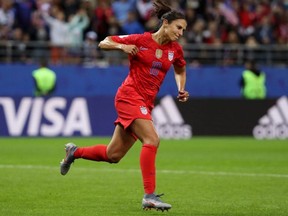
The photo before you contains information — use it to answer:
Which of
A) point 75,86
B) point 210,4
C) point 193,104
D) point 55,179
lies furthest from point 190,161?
point 210,4

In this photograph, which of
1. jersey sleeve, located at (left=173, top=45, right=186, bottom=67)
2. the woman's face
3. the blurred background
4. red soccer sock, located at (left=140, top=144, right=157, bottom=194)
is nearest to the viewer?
red soccer sock, located at (left=140, top=144, right=157, bottom=194)

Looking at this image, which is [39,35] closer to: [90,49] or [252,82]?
[90,49]

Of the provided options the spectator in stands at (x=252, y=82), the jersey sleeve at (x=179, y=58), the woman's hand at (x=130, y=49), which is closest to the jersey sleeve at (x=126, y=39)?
the woman's hand at (x=130, y=49)

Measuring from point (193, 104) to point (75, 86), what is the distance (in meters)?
3.87

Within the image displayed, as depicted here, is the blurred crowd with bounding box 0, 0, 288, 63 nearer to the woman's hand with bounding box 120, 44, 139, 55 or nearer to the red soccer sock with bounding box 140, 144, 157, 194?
the woman's hand with bounding box 120, 44, 139, 55

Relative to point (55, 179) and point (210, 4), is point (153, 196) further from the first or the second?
point (210, 4)

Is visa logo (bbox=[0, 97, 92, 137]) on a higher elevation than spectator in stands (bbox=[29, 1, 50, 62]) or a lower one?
lower

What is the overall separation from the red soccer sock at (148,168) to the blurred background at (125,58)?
1287cm

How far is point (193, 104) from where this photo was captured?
2286 cm

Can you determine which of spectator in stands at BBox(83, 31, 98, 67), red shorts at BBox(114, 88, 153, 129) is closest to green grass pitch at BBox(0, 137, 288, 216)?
red shorts at BBox(114, 88, 153, 129)

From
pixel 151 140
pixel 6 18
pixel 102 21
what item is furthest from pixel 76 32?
pixel 151 140

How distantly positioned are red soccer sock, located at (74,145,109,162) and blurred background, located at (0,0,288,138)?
11590 mm

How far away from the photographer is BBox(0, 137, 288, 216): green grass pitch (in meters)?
9.56

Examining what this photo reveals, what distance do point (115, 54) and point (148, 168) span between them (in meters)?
16.2
